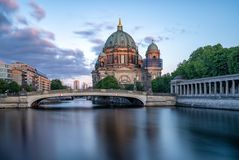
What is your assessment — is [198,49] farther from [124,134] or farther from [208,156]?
[208,156]

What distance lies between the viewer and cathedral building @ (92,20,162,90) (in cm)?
14750

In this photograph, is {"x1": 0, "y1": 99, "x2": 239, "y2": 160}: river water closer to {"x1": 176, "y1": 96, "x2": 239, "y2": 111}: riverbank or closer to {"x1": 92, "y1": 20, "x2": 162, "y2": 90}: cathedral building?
{"x1": 176, "y1": 96, "x2": 239, "y2": 111}: riverbank

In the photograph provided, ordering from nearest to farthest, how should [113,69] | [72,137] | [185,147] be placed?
1. [185,147]
2. [72,137]
3. [113,69]

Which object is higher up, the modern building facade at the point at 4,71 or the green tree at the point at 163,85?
the modern building facade at the point at 4,71

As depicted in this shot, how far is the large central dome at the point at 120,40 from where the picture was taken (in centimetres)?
15212

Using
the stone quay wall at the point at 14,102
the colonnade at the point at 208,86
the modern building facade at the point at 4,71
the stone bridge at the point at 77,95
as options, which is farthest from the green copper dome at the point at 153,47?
the stone quay wall at the point at 14,102

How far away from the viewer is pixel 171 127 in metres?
32.4

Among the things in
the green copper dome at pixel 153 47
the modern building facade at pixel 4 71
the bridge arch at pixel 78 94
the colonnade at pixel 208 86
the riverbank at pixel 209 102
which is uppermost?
the green copper dome at pixel 153 47

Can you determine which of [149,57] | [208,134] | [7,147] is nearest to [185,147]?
[208,134]

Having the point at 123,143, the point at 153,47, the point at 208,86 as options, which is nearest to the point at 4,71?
the point at 153,47

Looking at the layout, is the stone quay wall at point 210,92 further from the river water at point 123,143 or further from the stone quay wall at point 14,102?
the stone quay wall at point 14,102

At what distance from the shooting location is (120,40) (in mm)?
152500

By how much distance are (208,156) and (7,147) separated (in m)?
12.3

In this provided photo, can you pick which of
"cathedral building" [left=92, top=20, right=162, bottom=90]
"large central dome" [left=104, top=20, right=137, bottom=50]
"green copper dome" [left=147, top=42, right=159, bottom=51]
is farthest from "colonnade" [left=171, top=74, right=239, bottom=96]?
"green copper dome" [left=147, top=42, right=159, bottom=51]
